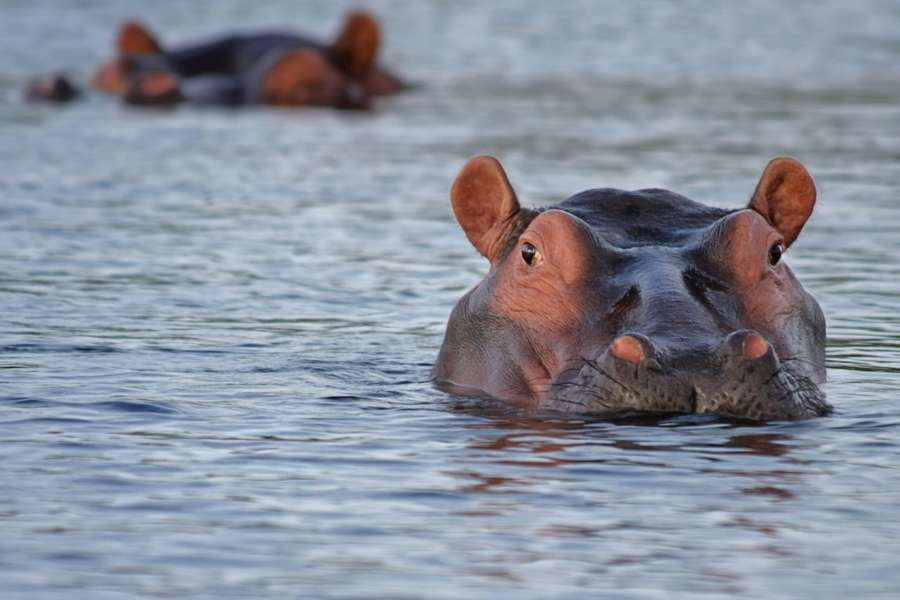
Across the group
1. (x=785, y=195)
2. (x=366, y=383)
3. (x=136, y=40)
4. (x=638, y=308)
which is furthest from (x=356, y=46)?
(x=638, y=308)

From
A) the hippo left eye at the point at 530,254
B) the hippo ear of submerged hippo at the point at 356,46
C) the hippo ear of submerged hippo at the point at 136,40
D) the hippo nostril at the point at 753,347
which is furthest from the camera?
the hippo ear of submerged hippo at the point at 136,40

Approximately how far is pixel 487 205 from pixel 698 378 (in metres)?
2.17

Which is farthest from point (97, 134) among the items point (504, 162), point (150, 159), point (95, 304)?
point (95, 304)

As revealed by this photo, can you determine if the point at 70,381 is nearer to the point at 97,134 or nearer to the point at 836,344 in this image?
the point at 836,344

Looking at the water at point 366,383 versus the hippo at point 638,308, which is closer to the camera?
the water at point 366,383

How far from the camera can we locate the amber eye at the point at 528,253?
7.72 metres

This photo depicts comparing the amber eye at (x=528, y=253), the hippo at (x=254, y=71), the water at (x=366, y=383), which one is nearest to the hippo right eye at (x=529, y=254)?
the amber eye at (x=528, y=253)

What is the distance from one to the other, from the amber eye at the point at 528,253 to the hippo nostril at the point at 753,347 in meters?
1.44

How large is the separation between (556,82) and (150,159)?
984 cm

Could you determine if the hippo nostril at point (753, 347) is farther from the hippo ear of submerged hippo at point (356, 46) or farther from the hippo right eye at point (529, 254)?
the hippo ear of submerged hippo at point (356, 46)

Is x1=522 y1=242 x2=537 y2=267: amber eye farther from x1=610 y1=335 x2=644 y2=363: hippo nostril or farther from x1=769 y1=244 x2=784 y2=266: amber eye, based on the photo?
x1=610 y1=335 x2=644 y2=363: hippo nostril

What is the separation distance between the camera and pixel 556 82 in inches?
1022

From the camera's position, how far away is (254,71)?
23094 mm

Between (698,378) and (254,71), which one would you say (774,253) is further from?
(254,71)
